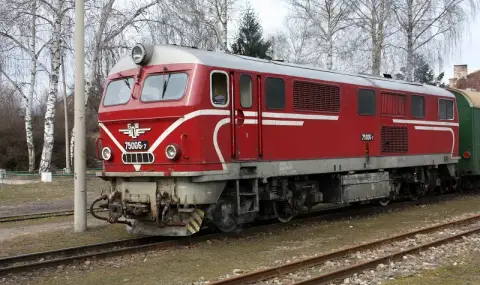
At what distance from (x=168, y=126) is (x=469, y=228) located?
23.1 ft

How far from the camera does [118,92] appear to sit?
10117mm

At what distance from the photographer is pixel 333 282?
23.0ft

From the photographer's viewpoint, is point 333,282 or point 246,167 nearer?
point 333,282

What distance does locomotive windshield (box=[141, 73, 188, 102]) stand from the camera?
358 inches

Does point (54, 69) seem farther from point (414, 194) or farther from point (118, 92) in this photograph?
point (414, 194)

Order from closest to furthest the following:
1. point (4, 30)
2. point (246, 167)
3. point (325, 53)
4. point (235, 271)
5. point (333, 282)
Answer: point (333, 282)
point (235, 271)
point (246, 167)
point (4, 30)
point (325, 53)

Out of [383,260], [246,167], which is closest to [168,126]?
[246,167]

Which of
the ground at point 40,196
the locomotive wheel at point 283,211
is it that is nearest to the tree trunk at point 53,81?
the ground at point 40,196

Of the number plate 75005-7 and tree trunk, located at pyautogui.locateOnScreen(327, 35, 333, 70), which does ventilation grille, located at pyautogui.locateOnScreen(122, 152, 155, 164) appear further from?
tree trunk, located at pyautogui.locateOnScreen(327, 35, 333, 70)

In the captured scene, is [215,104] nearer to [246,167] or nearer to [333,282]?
[246,167]

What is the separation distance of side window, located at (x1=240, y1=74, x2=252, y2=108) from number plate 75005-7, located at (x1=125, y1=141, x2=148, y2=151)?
1969 mm

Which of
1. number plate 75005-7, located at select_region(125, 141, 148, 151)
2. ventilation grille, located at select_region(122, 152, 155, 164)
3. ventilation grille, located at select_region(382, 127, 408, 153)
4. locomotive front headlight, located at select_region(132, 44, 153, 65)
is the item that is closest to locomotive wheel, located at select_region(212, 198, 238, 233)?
ventilation grille, located at select_region(122, 152, 155, 164)

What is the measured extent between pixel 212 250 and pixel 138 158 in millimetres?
2169

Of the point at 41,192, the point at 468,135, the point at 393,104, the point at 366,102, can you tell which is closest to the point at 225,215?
the point at 366,102
